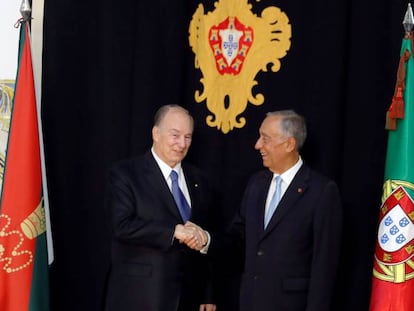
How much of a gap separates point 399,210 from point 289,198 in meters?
0.48

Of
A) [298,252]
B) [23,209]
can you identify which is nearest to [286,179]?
[298,252]

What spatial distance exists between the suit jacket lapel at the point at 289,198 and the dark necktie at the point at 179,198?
38 cm

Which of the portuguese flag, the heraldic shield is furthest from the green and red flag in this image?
the portuguese flag

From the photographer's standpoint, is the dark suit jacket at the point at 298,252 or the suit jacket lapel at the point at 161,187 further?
the suit jacket lapel at the point at 161,187

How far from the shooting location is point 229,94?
12.9ft

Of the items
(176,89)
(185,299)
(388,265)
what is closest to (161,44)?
(176,89)

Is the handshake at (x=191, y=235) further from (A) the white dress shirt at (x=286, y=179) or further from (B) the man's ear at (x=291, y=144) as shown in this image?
(B) the man's ear at (x=291, y=144)

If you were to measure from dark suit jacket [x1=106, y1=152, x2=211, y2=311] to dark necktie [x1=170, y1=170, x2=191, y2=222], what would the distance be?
3cm

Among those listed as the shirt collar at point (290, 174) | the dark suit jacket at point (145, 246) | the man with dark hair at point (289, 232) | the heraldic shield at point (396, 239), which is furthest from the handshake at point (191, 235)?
the heraldic shield at point (396, 239)

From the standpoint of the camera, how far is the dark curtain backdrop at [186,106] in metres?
3.68

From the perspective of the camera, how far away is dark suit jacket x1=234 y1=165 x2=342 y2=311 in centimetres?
312

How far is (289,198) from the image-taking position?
324 cm

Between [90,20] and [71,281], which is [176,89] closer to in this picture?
[90,20]

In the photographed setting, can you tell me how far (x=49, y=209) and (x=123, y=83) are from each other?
781mm
